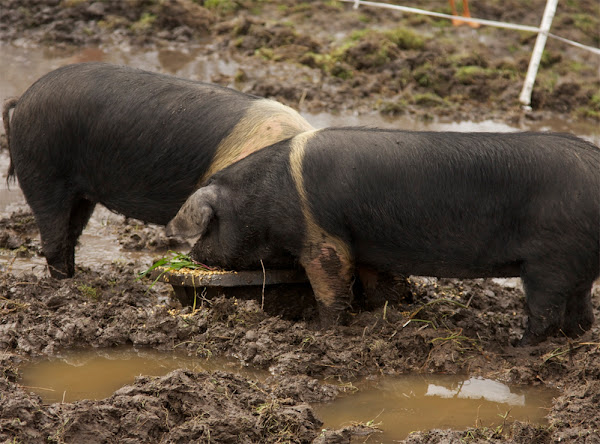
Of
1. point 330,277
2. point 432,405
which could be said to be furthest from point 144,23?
point 432,405

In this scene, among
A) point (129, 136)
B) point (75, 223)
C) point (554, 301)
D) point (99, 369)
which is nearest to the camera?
point (99, 369)

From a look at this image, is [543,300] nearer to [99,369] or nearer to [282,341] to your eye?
[282,341]

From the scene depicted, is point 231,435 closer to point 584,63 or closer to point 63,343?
point 63,343

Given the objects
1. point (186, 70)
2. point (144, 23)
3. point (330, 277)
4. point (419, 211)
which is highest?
point (419, 211)

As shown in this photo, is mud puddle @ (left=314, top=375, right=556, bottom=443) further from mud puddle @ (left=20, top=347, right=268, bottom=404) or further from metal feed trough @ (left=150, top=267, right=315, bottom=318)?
metal feed trough @ (left=150, top=267, right=315, bottom=318)

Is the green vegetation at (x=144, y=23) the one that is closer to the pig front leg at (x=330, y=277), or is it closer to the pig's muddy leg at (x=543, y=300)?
the pig front leg at (x=330, y=277)

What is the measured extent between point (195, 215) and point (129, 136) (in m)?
0.83

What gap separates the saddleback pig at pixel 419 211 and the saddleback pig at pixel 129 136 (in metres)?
0.32

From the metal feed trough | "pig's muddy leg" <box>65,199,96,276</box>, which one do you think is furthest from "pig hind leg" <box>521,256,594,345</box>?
"pig's muddy leg" <box>65,199,96,276</box>

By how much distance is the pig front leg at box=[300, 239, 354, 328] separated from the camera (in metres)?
5.38

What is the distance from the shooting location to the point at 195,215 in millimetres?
5441

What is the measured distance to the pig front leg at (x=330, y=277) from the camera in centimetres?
538

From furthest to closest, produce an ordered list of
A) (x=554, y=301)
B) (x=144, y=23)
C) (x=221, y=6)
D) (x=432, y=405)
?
(x=221, y=6)
(x=144, y=23)
(x=554, y=301)
(x=432, y=405)

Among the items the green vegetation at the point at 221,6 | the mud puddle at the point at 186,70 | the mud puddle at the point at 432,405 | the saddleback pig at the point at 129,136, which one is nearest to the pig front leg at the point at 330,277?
the mud puddle at the point at 432,405
